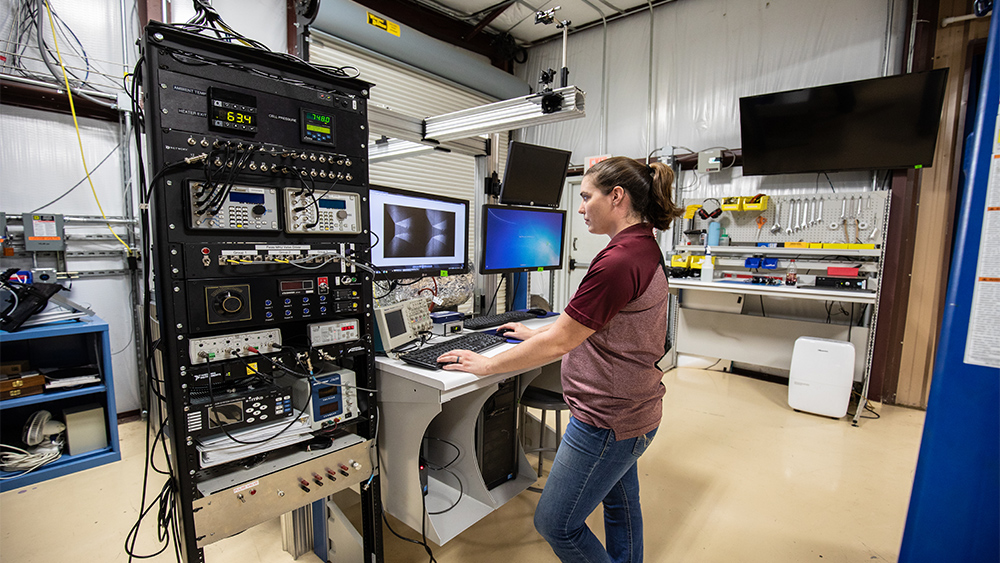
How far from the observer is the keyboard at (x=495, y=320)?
1889mm

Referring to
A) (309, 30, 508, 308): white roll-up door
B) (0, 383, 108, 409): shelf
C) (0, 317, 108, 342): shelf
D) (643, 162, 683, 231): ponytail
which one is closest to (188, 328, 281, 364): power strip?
(643, 162, 683, 231): ponytail

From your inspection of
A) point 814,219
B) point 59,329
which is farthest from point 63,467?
point 814,219

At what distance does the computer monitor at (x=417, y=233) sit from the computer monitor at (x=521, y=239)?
4.2 inches

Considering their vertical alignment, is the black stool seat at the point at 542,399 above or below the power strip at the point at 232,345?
below

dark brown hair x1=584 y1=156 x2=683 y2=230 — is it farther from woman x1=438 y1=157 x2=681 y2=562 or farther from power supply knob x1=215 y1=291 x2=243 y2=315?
power supply knob x1=215 y1=291 x2=243 y2=315

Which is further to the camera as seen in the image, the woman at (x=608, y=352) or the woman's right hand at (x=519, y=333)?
the woman's right hand at (x=519, y=333)

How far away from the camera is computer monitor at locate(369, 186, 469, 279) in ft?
5.16

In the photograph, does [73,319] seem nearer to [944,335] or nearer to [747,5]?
[944,335]

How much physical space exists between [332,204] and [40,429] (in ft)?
7.48

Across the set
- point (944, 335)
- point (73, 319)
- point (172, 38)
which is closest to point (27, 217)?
point (73, 319)

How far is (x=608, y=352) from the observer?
1123 mm

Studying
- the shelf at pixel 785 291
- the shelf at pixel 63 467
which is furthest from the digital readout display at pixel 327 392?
the shelf at pixel 785 291

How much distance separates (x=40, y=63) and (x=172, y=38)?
2323 millimetres

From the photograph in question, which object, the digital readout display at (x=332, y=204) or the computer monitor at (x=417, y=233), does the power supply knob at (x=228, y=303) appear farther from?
the computer monitor at (x=417, y=233)
